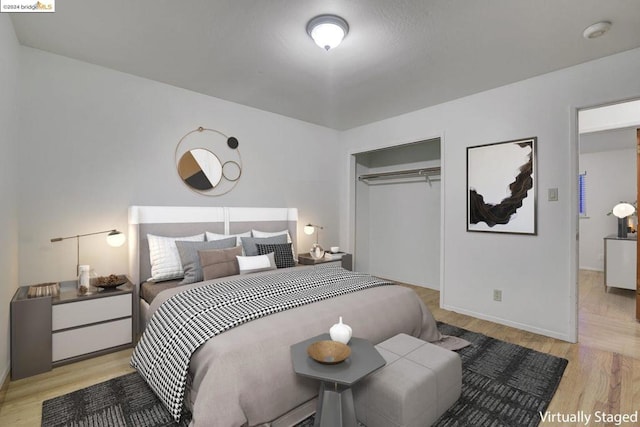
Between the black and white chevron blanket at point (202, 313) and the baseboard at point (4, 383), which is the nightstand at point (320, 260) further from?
the baseboard at point (4, 383)

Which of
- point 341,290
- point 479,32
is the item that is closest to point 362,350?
point 341,290

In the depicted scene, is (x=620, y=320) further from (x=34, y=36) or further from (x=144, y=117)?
(x=34, y=36)

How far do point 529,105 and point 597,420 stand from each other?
107 inches

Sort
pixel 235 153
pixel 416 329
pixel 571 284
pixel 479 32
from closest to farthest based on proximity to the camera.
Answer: pixel 479 32, pixel 416 329, pixel 571 284, pixel 235 153

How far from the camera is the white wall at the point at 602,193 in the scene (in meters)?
5.57

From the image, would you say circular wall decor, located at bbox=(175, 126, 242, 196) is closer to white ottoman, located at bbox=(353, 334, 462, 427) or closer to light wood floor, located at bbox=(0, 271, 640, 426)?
light wood floor, located at bbox=(0, 271, 640, 426)

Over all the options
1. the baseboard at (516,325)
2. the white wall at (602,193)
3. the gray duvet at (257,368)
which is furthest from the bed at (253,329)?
the white wall at (602,193)

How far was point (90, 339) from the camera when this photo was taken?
Answer: 2.45 metres

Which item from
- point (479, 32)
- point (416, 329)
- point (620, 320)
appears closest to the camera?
point (479, 32)

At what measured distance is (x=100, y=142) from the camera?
2914mm

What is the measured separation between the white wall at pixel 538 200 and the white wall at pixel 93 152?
107 inches

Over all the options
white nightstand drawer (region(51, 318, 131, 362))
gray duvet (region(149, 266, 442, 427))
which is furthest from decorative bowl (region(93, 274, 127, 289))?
gray duvet (region(149, 266, 442, 427))

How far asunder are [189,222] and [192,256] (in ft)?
1.98

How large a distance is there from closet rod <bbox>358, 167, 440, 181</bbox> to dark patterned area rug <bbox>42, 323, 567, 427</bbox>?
2734 mm
